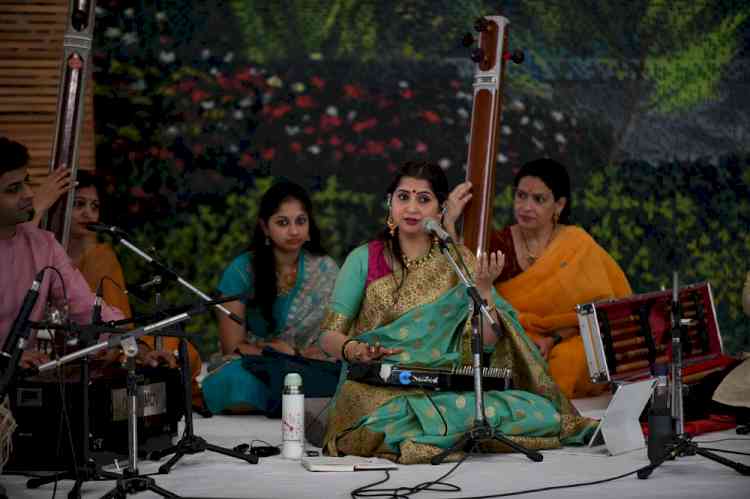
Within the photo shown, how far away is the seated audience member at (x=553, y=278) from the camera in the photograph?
7422mm

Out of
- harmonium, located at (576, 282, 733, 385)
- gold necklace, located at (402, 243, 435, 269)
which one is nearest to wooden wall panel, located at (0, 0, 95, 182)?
gold necklace, located at (402, 243, 435, 269)

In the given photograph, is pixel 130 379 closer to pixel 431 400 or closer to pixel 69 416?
pixel 69 416

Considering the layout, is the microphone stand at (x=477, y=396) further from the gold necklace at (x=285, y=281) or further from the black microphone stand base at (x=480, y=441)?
the gold necklace at (x=285, y=281)

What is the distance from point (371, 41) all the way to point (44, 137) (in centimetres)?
272

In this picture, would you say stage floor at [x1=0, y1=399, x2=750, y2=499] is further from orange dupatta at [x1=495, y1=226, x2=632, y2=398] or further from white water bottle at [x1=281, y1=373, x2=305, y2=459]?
orange dupatta at [x1=495, y1=226, x2=632, y2=398]

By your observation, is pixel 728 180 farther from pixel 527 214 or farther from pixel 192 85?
pixel 192 85

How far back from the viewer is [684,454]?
4.96 metres

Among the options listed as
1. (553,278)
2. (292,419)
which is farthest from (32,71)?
(292,419)

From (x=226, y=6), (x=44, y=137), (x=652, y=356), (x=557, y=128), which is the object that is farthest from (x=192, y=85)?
(x=652, y=356)

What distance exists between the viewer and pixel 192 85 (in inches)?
380

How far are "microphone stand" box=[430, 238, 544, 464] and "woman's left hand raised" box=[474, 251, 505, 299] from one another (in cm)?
29

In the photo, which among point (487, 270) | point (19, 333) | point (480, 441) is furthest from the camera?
point (487, 270)

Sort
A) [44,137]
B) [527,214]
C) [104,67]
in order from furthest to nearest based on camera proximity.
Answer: [104,67] < [44,137] < [527,214]

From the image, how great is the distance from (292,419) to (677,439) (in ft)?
5.55
